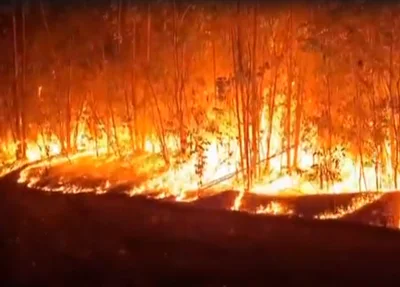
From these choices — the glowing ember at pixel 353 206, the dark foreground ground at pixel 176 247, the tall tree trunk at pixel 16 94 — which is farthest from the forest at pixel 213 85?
the dark foreground ground at pixel 176 247

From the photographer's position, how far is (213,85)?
19.7 feet

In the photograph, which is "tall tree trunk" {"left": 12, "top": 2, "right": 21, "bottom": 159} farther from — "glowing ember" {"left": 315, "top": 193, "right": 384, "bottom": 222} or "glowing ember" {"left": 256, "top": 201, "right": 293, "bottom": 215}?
"glowing ember" {"left": 315, "top": 193, "right": 384, "bottom": 222}

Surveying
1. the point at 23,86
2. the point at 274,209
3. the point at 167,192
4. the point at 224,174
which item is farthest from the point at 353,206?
the point at 23,86

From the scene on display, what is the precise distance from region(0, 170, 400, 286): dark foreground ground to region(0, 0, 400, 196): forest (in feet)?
1.76

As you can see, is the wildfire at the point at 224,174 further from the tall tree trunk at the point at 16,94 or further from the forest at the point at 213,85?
the tall tree trunk at the point at 16,94

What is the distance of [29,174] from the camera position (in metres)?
6.01

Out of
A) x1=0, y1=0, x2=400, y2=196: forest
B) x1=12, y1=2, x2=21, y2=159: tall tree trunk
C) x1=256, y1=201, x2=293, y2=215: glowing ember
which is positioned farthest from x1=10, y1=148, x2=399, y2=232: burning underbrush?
x1=12, y1=2, x2=21, y2=159: tall tree trunk

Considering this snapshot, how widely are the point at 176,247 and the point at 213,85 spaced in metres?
1.47

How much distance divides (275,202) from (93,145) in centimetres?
172

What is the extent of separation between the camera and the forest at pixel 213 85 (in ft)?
17.8

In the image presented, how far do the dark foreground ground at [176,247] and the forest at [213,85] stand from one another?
536 millimetres

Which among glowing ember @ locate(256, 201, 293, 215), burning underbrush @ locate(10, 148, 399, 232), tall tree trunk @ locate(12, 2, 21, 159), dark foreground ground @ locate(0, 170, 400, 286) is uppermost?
tall tree trunk @ locate(12, 2, 21, 159)

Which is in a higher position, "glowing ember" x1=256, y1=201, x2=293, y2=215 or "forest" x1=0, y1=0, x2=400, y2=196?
"forest" x1=0, y1=0, x2=400, y2=196

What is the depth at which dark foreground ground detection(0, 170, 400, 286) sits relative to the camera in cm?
463
